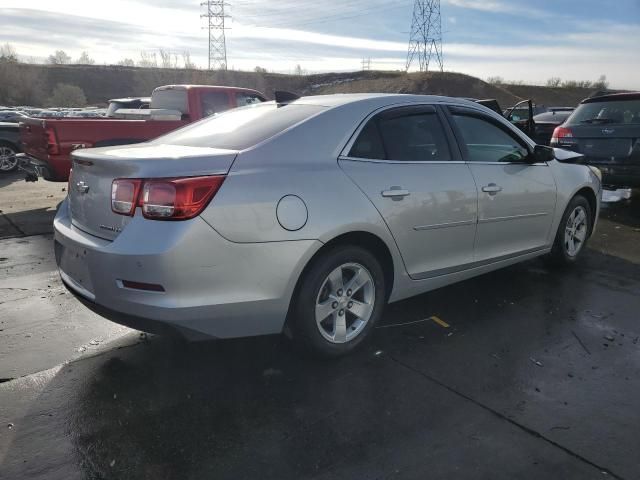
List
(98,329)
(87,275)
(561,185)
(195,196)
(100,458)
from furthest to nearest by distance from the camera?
(561,185), (98,329), (87,275), (195,196), (100,458)

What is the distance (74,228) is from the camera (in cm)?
332

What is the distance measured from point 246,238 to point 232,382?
925 mm

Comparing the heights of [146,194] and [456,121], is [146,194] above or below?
below

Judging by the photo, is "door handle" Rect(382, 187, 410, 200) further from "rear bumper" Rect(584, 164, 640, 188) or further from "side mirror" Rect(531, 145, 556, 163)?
"rear bumper" Rect(584, 164, 640, 188)

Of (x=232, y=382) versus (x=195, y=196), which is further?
(x=232, y=382)

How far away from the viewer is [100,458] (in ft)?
8.27

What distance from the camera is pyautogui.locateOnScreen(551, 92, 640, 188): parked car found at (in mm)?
7854

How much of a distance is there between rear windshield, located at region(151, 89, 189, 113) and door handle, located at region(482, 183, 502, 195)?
6726mm

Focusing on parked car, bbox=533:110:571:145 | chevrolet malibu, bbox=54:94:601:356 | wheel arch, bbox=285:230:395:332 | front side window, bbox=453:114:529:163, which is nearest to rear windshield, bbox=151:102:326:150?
chevrolet malibu, bbox=54:94:601:356

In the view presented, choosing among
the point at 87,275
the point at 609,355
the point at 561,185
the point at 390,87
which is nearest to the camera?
the point at 87,275

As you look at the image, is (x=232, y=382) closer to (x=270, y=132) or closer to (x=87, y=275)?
(x=87, y=275)

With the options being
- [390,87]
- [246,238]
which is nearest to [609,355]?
[246,238]

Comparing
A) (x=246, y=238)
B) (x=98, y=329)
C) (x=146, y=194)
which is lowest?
(x=98, y=329)

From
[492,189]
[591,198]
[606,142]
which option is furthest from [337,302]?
[606,142]
